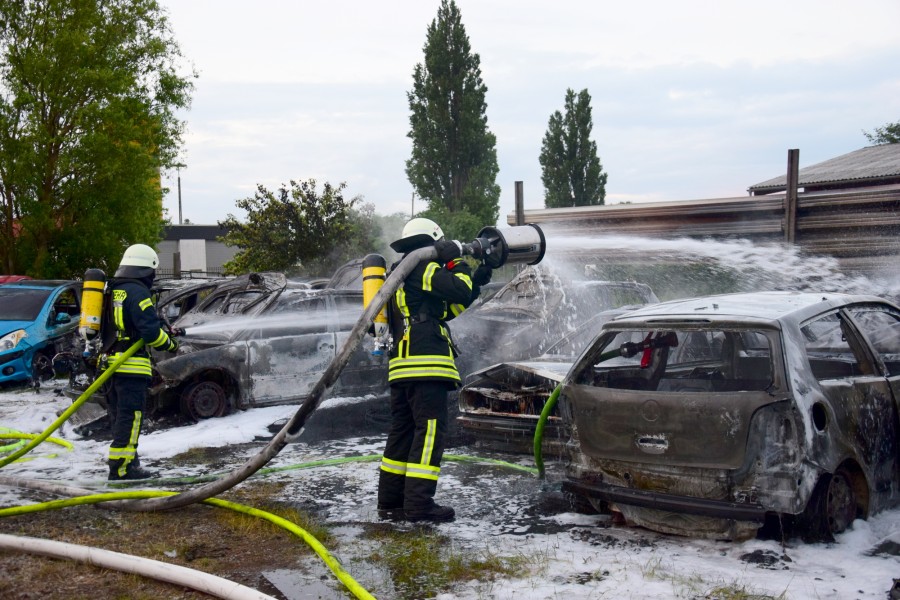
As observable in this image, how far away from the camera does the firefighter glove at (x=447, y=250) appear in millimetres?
5426

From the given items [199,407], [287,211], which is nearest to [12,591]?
[199,407]

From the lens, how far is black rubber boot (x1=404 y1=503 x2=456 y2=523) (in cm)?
526

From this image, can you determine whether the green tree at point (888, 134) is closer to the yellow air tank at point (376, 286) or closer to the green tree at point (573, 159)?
the green tree at point (573, 159)

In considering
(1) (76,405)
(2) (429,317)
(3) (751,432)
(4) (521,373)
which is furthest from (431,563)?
(1) (76,405)

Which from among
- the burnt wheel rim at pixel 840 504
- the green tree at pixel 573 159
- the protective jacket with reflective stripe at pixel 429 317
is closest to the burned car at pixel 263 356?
the protective jacket with reflective stripe at pixel 429 317

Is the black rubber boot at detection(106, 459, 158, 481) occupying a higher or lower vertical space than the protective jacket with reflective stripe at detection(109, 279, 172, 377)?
lower

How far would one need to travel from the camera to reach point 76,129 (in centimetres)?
1680

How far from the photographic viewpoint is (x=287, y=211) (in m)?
20.2

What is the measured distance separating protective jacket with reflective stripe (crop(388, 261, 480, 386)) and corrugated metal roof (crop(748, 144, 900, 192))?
7108mm

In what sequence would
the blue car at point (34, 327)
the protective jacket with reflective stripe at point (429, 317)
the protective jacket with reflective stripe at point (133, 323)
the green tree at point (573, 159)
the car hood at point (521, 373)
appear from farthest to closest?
1. the green tree at point (573, 159)
2. the blue car at point (34, 327)
3. the protective jacket with reflective stripe at point (133, 323)
4. the car hood at point (521, 373)
5. the protective jacket with reflective stripe at point (429, 317)

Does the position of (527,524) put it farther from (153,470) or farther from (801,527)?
(153,470)

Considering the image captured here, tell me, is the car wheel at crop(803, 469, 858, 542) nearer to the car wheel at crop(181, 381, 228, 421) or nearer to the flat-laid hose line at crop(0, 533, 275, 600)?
the flat-laid hose line at crop(0, 533, 275, 600)

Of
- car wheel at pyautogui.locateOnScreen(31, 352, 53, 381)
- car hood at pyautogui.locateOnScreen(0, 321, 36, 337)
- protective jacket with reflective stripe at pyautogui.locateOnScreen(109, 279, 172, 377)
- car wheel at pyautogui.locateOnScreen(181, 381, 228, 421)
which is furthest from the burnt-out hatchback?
car hood at pyautogui.locateOnScreen(0, 321, 36, 337)

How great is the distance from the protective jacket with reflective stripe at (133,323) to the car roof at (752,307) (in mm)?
3723
